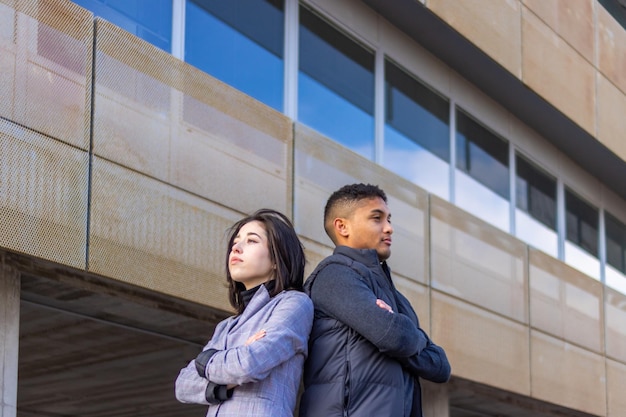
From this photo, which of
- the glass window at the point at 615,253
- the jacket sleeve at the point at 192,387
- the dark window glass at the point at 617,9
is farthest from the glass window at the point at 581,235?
the jacket sleeve at the point at 192,387

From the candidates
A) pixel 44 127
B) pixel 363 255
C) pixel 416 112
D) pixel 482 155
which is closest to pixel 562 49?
pixel 482 155

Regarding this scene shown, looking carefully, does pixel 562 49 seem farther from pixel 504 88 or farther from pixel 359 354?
pixel 359 354

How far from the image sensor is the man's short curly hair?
484 cm

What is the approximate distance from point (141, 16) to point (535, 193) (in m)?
7.86

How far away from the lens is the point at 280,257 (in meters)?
4.65

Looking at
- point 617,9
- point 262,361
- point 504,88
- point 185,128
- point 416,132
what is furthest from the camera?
point 617,9

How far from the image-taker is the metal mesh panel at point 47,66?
26.6 feet

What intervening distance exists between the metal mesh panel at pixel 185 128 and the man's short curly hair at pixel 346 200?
412 centimetres

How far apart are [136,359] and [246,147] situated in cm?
340

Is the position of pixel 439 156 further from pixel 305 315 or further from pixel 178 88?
pixel 305 315

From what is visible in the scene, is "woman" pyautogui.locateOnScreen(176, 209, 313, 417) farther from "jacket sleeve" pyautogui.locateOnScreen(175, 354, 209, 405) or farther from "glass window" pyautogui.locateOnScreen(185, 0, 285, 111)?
"glass window" pyautogui.locateOnScreen(185, 0, 285, 111)

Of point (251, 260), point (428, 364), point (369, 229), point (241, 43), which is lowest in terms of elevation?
point (428, 364)

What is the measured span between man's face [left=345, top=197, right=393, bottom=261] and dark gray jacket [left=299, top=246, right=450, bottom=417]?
0.16m

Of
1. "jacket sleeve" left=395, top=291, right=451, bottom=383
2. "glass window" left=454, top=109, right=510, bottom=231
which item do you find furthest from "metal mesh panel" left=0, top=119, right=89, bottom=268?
"glass window" left=454, top=109, right=510, bottom=231
